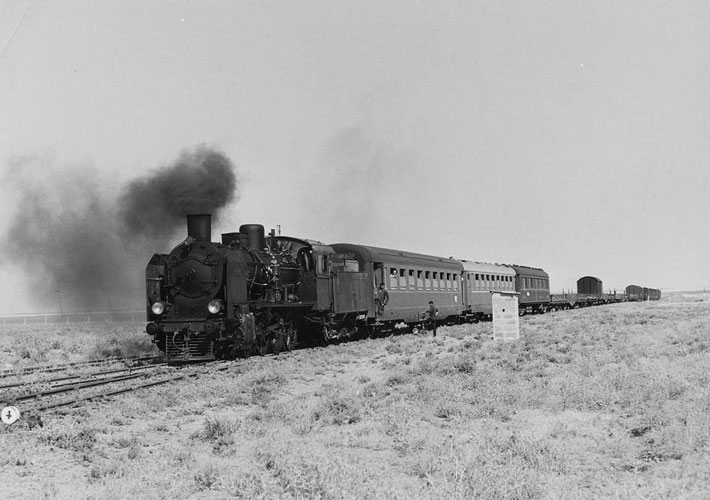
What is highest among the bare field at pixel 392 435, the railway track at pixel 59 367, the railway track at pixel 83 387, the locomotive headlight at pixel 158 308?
the locomotive headlight at pixel 158 308

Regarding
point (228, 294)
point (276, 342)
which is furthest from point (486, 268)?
point (228, 294)

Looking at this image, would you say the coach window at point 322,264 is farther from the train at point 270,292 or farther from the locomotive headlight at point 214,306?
the locomotive headlight at point 214,306

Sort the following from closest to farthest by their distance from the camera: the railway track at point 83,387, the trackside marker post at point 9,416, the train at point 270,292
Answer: the trackside marker post at point 9,416 → the railway track at point 83,387 → the train at point 270,292

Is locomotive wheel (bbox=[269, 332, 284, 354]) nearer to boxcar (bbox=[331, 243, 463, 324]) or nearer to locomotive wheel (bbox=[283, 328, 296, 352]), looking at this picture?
locomotive wheel (bbox=[283, 328, 296, 352])

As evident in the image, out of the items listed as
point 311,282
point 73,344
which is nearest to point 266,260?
point 311,282

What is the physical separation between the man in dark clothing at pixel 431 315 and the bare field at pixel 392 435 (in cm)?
781

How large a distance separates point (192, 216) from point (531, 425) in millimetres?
10986

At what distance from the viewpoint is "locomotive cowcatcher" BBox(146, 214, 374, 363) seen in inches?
634

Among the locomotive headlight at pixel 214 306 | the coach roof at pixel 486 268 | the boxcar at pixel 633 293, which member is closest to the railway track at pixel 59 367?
the locomotive headlight at pixel 214 306

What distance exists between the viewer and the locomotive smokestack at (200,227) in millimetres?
16911

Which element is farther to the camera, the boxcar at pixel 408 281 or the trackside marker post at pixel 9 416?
the boxcar at pixel 408 281

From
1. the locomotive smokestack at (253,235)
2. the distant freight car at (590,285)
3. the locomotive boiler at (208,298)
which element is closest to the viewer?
the locomotive boiler at (208,298)

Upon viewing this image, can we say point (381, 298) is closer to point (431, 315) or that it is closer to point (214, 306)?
point (431, 315)

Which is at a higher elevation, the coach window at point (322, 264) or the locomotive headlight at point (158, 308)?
the coach window at point (322, 264)
